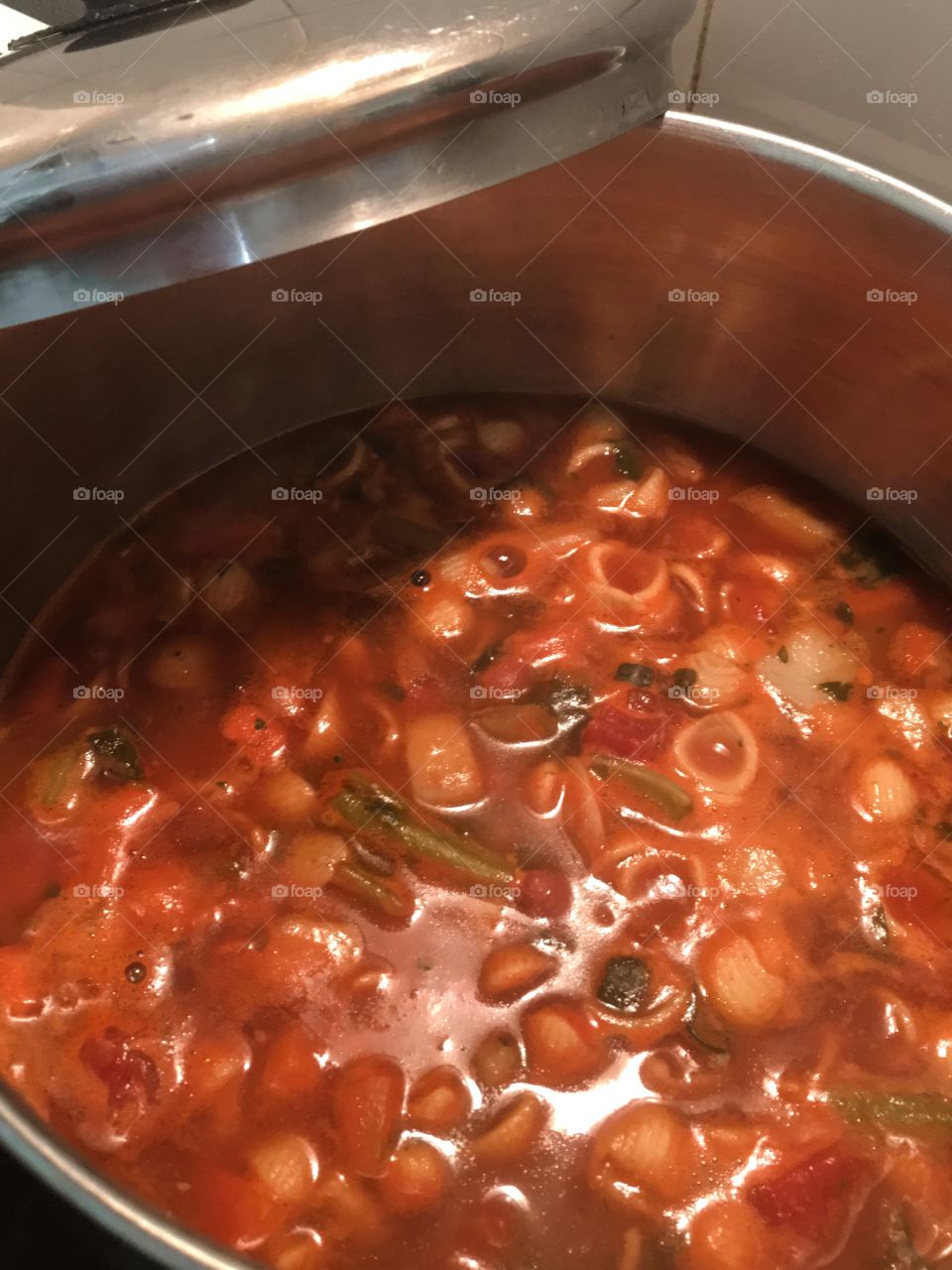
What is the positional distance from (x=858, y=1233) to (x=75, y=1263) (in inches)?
45.9

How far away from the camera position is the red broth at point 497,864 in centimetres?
160

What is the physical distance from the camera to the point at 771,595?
2.24 m

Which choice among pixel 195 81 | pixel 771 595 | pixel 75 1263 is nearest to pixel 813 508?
pixel 771 595

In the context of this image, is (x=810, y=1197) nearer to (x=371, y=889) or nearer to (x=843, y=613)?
(x=371, y=889)

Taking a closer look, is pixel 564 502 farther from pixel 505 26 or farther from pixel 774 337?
pixel 505 26

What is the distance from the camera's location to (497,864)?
1.88m

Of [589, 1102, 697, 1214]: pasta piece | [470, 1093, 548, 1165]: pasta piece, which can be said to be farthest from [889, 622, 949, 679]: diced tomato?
[470, 1093, 548, 1165]: pasta piece

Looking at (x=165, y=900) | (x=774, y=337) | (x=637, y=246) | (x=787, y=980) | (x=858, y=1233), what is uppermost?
(x=637, y=246)

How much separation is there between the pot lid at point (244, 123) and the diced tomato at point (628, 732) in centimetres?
106

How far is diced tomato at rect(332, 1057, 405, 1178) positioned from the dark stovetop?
445 mm

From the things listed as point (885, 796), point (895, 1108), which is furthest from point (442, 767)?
point (895, 1108)

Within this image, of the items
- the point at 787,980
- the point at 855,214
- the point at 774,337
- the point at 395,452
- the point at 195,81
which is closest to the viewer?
the point at 195,81

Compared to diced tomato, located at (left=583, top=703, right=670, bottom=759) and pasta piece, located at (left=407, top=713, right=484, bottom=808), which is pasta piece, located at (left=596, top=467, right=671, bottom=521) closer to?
diced tomato, located at (left=583, top=703, right=670, bottom=759)

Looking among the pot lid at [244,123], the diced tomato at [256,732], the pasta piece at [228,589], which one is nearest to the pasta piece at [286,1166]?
the diced tomato at [256,732]
